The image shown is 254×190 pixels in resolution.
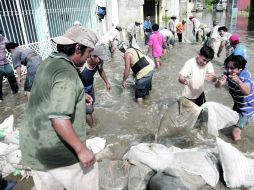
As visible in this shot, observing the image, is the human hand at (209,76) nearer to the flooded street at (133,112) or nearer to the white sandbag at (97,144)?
the flooded street at (133,112)

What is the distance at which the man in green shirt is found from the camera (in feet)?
5.19

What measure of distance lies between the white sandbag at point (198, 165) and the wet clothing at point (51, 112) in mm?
1385

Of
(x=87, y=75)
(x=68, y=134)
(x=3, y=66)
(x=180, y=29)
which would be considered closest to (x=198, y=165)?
(x=68, y=134)

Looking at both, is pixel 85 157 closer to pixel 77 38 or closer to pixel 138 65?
pixel 77 38

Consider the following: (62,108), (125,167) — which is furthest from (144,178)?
(62,108)

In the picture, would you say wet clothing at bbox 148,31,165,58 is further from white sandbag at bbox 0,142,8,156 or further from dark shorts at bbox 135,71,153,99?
white sandbag at bbox 0,142,8,156

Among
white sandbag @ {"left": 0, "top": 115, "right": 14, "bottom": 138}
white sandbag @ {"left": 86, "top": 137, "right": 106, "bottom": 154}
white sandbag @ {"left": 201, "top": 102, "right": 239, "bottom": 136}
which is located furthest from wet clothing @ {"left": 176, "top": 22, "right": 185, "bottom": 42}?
white sandbag @ {"left": 0, "top": 115, "right": 14, "bottom": 138}

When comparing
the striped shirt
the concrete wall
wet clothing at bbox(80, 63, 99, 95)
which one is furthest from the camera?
the concrete wall

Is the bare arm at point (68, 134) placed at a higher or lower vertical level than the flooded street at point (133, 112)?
higher

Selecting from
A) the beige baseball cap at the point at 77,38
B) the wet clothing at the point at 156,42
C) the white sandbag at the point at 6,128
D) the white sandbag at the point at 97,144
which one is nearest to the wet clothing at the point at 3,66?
the white sandbag at the point at 6,128

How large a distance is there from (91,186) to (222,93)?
5253 mm

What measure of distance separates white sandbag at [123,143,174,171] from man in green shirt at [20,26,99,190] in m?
0.95

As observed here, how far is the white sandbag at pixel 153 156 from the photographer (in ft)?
9.08

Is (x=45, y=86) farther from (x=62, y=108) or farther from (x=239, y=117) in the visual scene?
(x=239, y=117)
